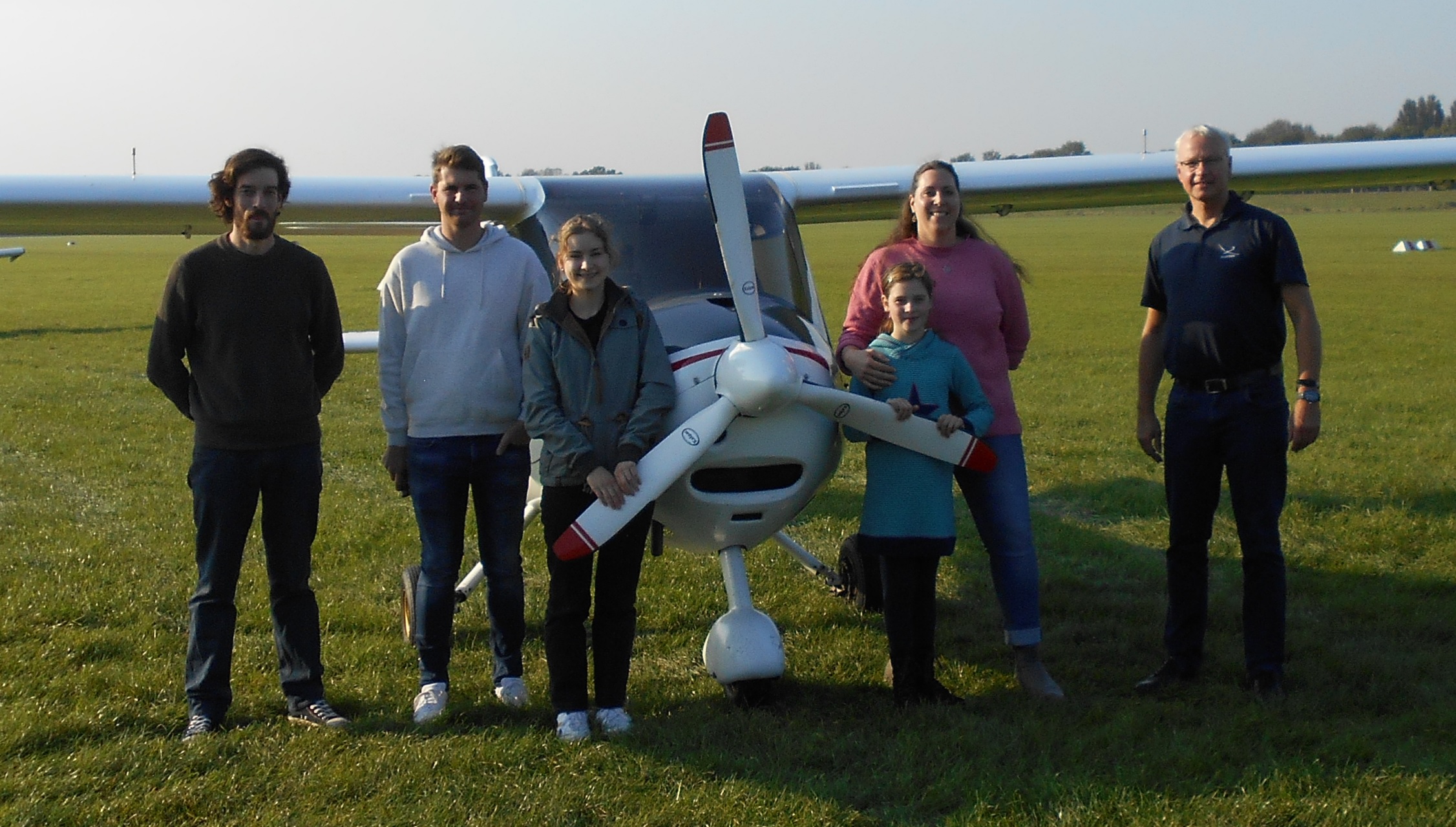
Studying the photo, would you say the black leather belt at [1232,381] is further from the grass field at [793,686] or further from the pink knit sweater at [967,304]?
the grass field at [793,686]

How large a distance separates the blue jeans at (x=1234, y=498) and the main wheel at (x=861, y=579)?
4.05 ft

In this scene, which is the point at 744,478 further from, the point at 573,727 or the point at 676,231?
the point at 676,231

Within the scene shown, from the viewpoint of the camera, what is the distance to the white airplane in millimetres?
3588

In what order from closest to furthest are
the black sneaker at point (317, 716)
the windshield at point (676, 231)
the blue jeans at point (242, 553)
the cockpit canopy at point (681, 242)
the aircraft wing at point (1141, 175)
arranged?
the blue jeans at point (242, 553)
the black sneaker at point (317, 716)
the cockpit canopy at point (681, 242)
the windshield at point (676, 231)
the aircraft wing at point (1141, 175)


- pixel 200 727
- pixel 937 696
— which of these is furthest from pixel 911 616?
pixel 200 727

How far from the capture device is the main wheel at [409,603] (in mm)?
4746

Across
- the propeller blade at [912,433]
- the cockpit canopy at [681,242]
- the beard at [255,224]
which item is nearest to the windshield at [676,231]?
the cockpit canopy at [681,242]

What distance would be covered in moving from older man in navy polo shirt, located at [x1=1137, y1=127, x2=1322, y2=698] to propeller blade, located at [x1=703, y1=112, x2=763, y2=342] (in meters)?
1.49

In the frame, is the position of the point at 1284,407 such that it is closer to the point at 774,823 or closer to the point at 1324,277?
the point at 774,823

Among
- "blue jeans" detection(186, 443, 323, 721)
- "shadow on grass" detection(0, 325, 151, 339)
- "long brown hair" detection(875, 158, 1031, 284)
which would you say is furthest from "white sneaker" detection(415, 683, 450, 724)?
"shadow on grass" detection(0, 325, 151, 339)

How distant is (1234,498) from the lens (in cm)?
410

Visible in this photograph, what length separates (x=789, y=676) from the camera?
4348 millimetres

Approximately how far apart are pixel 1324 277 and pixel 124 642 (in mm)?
28273

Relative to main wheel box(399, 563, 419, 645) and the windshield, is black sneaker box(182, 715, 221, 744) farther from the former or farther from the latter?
the windshield
